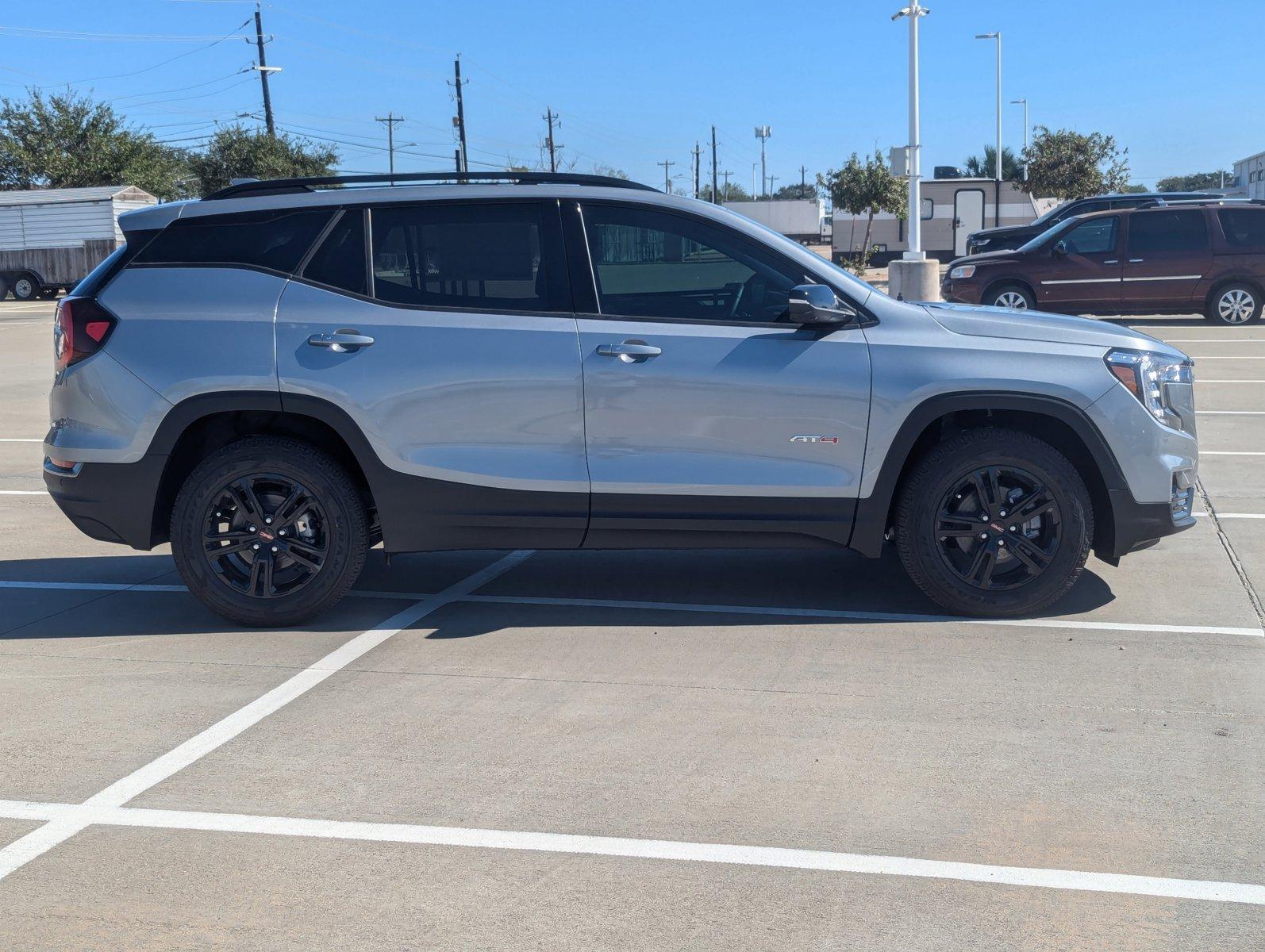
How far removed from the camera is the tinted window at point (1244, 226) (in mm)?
19875

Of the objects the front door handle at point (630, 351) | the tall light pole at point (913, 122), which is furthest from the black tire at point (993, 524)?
the tall light pole at point (913, 122)

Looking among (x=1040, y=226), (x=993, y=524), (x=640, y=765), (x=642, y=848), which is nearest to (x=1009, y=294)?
(x=1040, y=226)

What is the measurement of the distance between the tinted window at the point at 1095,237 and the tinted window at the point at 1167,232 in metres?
0.27

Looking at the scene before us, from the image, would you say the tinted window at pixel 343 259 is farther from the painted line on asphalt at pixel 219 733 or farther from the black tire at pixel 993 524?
the black tire at pixel 993 524

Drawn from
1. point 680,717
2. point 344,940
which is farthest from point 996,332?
point 344,940

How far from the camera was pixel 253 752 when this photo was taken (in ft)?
14.4

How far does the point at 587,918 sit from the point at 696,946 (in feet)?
0.98

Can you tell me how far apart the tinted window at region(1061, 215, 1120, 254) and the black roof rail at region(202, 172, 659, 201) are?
1561 cm

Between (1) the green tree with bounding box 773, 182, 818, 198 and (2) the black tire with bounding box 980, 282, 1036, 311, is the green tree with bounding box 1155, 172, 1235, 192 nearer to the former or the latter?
(1) the green tree with bounding box 773, 182, 818, 198

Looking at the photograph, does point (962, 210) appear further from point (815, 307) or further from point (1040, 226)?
point (815, 307)

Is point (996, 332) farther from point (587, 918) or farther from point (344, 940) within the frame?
point (344, 940)

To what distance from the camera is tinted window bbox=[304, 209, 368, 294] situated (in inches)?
224

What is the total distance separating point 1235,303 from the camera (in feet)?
66.1

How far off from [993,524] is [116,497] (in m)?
3.76
